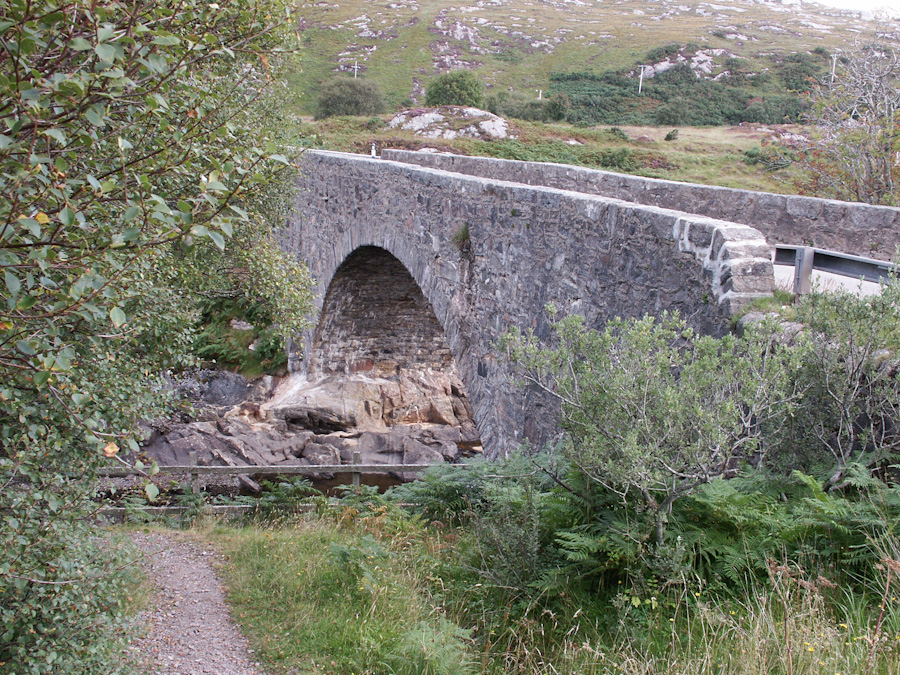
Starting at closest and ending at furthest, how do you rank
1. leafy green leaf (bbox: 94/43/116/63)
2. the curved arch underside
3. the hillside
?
leafy green leaf (bbox: 94/43/116/63) < the curved arch underside < the hillside

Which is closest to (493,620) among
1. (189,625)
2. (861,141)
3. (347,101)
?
(189,625)

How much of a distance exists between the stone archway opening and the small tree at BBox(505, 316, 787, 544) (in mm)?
10555

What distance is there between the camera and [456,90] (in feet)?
121

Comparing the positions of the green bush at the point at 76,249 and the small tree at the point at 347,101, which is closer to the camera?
the green bush at the point at 76,249

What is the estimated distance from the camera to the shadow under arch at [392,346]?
16.0 meters

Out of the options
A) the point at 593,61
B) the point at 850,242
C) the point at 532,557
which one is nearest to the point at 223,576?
the point at 532,557

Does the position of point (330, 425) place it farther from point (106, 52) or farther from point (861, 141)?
point (106, 52)

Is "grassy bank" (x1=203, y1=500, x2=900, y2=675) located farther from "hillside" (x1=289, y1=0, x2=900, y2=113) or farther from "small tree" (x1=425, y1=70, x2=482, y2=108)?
"hillside" (x1=289, y1=0, x2=900, y2=113)

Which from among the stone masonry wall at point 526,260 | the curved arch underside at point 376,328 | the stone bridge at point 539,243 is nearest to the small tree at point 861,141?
the stone bridge at point 539,243

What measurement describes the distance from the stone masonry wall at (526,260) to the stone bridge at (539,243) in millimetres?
15

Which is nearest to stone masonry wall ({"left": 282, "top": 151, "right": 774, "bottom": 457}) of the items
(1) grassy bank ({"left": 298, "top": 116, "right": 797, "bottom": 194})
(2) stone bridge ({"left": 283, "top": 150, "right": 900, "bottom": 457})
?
(2) stone bridge ({"left": 283, "top": 150, "right": 900, "bottom": 457})

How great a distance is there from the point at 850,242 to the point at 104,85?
7.74 metres

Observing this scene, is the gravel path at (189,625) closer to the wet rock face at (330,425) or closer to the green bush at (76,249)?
the green bush at (76,249)

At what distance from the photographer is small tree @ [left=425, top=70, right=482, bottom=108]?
1438 inches
